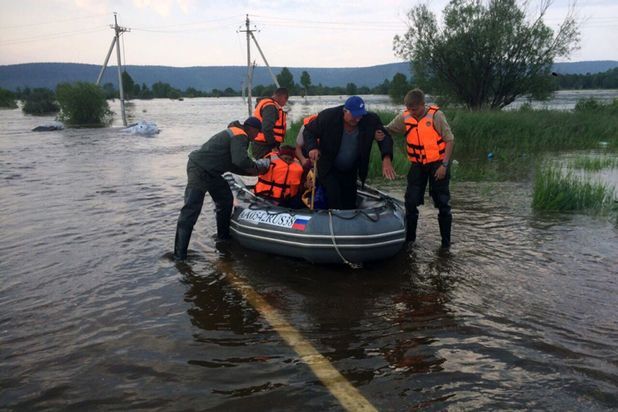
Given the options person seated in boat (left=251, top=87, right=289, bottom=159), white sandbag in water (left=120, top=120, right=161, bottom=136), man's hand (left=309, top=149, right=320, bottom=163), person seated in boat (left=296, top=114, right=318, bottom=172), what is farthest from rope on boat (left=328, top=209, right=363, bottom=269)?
white sandbag in water (left=120, top=120, right=161, bottom=136)

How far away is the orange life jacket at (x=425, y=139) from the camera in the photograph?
18.5ft

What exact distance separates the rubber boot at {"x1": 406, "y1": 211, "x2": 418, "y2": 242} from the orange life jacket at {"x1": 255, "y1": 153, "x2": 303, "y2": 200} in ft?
4.61

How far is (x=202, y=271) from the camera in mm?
5328

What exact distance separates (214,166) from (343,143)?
152 centimetres

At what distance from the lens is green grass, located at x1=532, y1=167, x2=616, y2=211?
7656 mm

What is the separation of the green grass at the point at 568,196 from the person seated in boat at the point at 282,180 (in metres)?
4.05

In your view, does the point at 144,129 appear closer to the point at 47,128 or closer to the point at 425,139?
the point at 47,128

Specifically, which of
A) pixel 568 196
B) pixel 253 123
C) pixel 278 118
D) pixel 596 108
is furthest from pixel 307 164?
pixel 596 108

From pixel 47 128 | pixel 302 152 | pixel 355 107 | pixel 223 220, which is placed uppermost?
pixel 355 107

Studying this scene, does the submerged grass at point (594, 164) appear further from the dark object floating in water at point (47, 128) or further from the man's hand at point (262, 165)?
the dark object floating in water at point (47, 128)

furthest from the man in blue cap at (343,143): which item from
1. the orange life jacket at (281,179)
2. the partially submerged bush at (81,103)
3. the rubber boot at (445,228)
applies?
the partially submerged bush at (81,103)

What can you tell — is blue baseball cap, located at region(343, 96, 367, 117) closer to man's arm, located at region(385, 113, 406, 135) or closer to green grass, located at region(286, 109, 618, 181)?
man's arm, located at region(385, 113, 406, 135)

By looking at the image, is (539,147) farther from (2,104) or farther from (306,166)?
(2,104)

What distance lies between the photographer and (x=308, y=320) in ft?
13.5
